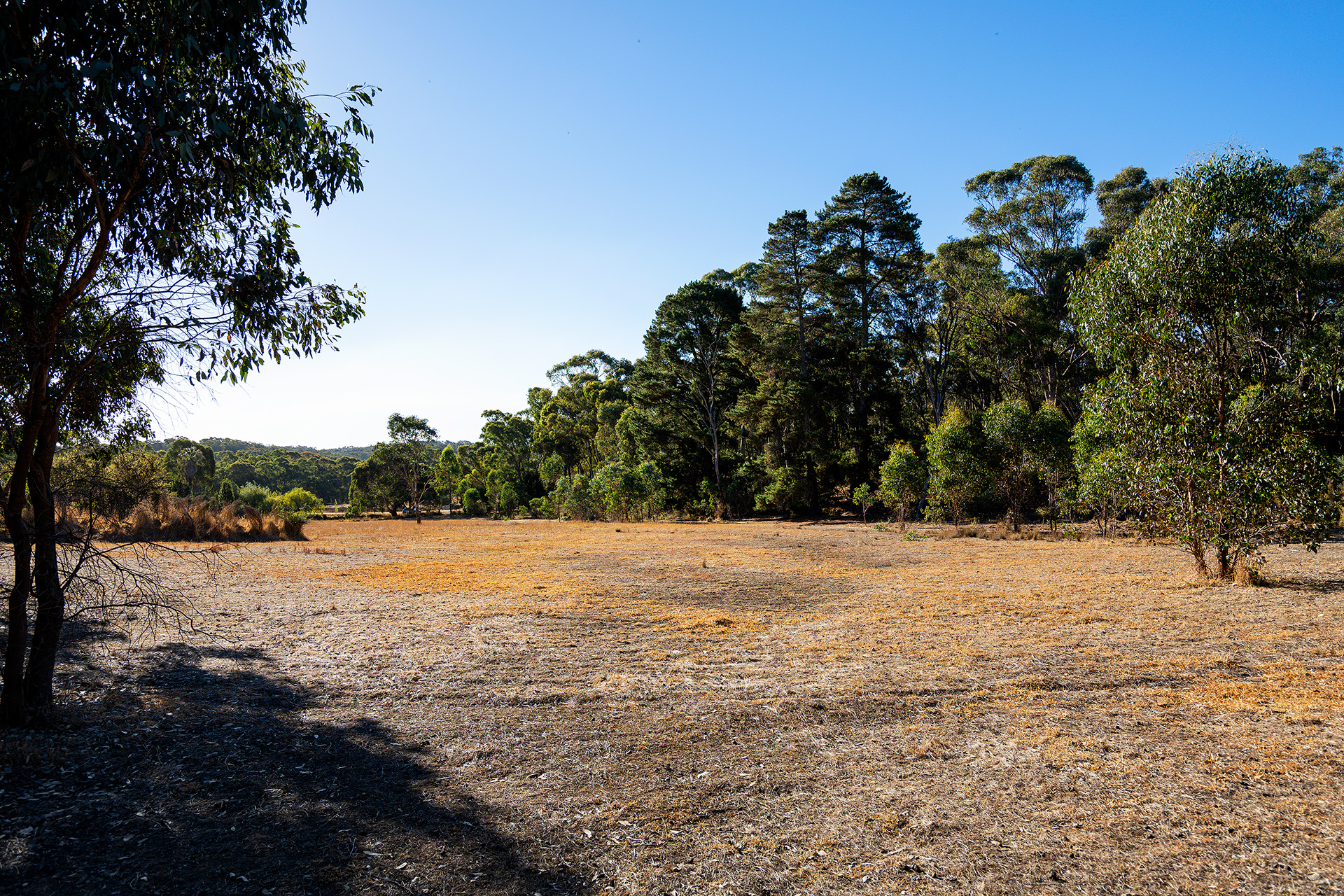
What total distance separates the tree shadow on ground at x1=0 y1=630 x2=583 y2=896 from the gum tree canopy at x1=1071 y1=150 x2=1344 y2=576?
11308 mm

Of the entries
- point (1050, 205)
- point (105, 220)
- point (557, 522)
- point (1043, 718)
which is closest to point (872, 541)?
point (1043, 718)

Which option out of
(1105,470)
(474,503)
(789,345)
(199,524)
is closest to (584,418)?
(474,503)

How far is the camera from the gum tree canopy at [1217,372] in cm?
977

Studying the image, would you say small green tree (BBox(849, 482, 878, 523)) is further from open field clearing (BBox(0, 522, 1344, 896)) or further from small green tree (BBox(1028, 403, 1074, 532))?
open field clearing (BBox(0, 522, 1344, 896))

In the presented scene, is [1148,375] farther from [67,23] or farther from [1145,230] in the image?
[67,23]

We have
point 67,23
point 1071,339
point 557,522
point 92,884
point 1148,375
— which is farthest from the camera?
point 557,522

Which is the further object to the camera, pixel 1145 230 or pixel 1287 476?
pixel 1145 230

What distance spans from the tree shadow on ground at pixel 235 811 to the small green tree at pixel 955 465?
21361 mm

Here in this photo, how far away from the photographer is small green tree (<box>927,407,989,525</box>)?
22.5 m

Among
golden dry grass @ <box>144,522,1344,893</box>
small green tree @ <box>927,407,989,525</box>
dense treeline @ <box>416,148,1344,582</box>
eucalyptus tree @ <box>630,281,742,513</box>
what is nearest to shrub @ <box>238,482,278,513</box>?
dense treeline @ <box>416,148,1344,582</box>

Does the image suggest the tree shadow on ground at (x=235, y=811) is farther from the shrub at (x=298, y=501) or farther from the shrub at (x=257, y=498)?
the shrub at (x=257, y=498)

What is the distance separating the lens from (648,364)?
141 ft

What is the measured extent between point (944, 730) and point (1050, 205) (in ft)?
139

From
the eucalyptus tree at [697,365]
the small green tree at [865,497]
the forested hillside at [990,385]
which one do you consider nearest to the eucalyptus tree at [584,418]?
the forested hillside at [990,385]
